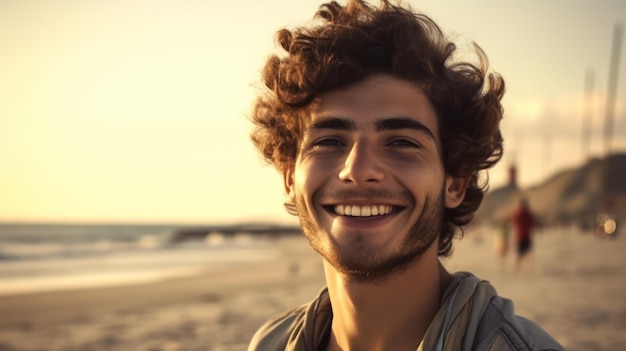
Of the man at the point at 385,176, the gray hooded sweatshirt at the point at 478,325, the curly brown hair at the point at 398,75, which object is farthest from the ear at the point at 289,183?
the gray hooded sweatshirt at the point at 478,325

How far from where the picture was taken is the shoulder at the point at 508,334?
8.82 ft

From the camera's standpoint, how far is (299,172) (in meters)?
3.45

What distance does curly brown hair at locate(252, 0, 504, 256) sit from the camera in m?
3.42

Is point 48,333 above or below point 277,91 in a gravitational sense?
below

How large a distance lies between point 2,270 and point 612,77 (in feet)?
175

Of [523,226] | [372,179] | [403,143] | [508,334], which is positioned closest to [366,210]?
[372,179]

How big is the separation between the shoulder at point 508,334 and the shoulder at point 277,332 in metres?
1.03

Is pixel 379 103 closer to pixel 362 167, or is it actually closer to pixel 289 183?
pixel 362 167

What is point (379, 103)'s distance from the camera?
3252 millimetres

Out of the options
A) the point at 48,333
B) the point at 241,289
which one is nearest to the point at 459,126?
the point at 48,333

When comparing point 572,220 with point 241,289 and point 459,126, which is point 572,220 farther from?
point 459,126

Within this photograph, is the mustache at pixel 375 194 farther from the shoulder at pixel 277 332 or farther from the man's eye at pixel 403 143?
the shoulder at pixel 277 332

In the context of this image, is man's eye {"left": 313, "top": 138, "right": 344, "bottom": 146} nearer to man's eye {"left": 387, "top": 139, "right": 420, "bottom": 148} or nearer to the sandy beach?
man's eye {"left": 387, "top": 139, "right": 420, "bottom": 148}

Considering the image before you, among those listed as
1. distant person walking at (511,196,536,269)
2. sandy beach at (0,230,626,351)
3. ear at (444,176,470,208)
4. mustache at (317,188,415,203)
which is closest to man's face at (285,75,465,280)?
mustache at (317,188,415,203)
